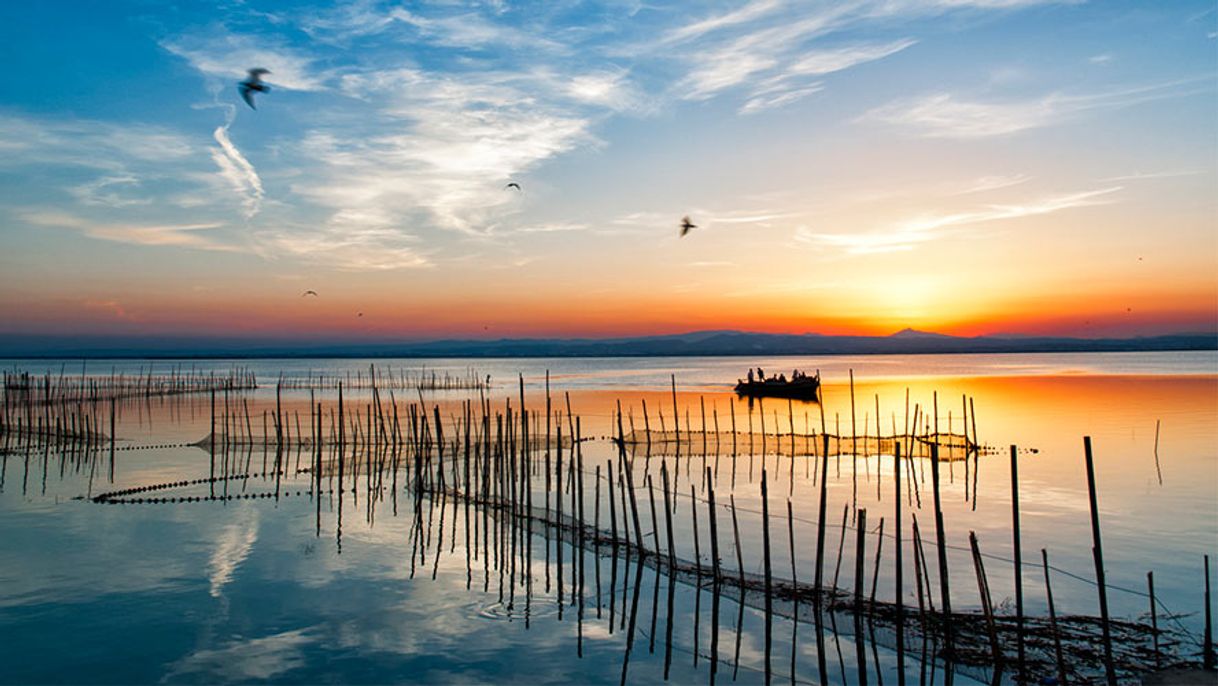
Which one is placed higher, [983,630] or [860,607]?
[860,607]

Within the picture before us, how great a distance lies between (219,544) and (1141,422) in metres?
28.0

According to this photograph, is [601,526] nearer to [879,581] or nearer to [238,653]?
[879,581]

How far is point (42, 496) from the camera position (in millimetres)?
15219

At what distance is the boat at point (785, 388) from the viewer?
4309 cm

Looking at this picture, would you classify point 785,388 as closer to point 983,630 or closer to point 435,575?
point 435,575

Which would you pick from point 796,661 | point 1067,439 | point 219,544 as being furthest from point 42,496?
point 1067,439

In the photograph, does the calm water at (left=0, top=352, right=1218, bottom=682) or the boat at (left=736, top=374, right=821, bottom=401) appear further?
the boat at (left=736, top=374, right=821, bottom=401)

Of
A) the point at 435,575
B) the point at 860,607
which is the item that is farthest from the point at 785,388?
the point at 860,607

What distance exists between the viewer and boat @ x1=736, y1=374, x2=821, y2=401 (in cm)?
4309

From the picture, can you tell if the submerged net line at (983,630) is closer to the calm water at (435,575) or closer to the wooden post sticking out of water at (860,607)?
the wooden post sticking out of water at (860,607)

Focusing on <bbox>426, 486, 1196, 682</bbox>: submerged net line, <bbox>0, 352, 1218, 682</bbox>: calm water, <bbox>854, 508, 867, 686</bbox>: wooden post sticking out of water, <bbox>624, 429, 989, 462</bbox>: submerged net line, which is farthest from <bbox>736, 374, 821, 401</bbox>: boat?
<bbox>854, 508, 867, 686</bbox>: wooden post sticking out of water

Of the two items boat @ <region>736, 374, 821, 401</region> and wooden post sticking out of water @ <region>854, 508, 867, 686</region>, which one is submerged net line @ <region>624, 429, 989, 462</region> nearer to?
wooden post sticking out of water @ <region>854, 508, 867, 686</region>

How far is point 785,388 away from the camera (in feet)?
144

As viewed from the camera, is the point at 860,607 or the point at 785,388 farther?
the point at 785,388
